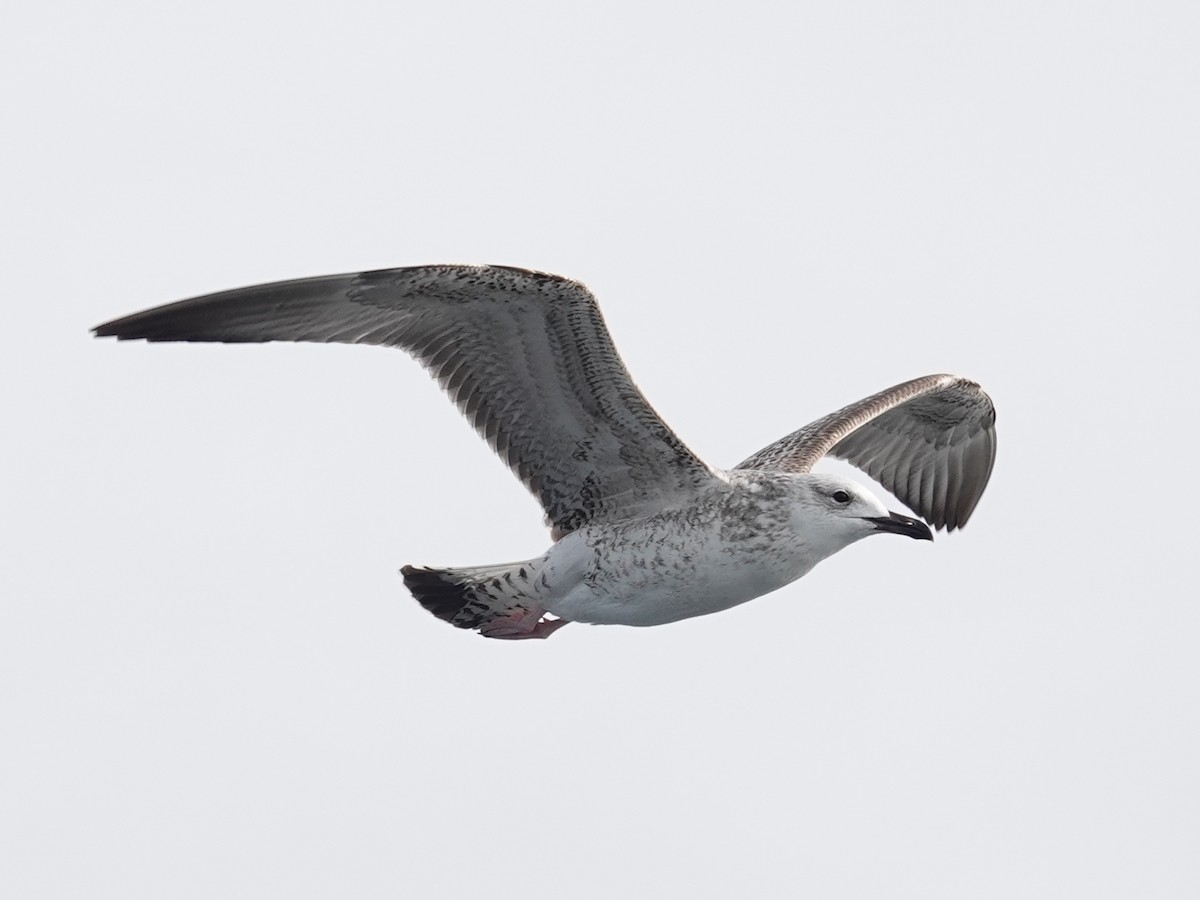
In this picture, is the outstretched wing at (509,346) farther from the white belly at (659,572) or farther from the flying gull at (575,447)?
the white belly at (659,572)

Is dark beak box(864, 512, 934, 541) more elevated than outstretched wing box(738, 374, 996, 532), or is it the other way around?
outstretched wing box(738, 374, 996, 532)

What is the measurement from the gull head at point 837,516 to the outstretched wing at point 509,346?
25.6 inches

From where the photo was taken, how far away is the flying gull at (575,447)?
11586 millimetres

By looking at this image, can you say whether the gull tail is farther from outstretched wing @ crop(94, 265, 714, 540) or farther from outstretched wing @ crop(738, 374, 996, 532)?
outstretched wing @ crop(738, 374, 996, 532)

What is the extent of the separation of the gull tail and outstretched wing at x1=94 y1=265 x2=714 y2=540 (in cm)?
80

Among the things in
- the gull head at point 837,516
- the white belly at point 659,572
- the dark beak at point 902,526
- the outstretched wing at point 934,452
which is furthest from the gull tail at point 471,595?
the outstretched wing at point 934,452

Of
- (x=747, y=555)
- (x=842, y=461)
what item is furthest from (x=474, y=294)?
(x=842, y=461)

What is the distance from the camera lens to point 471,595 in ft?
42.4

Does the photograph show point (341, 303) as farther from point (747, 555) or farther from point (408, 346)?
point (747, 555)

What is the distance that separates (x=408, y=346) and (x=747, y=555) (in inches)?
95.9

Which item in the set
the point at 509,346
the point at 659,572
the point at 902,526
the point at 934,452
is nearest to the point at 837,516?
the point at 902,526

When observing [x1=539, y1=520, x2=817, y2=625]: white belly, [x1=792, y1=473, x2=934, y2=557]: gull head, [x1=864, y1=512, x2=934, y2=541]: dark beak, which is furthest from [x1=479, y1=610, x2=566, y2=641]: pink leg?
[x1=864, y1=512, x2=934, y2=541]: dark beak

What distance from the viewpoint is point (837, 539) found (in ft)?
39.1

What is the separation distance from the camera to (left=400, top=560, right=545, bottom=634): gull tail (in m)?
12.8
